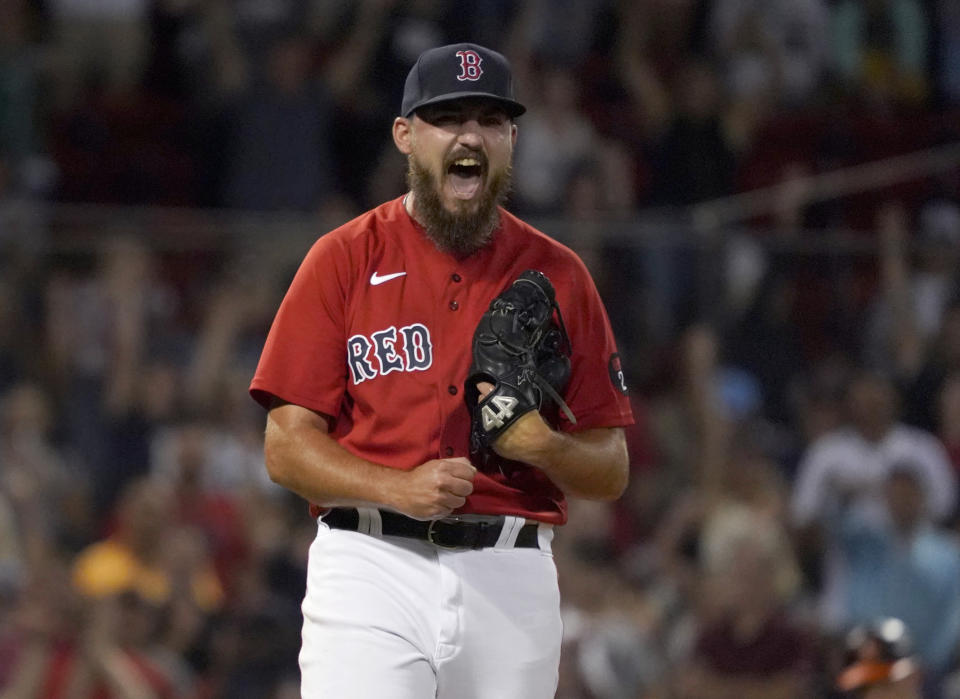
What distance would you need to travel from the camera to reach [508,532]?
3.57m

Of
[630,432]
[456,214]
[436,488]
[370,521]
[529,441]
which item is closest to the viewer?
[436,488]

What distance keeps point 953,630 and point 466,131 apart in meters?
5.08

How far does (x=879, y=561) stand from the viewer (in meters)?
7.98

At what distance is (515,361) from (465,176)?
496 mm

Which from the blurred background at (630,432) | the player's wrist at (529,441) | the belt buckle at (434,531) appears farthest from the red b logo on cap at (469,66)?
the blurred background at (630,432)

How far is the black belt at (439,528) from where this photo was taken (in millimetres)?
3492

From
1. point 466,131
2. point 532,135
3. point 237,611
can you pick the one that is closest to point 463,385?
point 466,131

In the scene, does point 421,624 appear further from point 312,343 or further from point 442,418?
point 312,343

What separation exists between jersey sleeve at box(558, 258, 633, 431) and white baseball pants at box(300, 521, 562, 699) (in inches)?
15.4

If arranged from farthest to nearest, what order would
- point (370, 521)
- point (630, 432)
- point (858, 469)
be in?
point (630, 432) → point (858, 469) → point (370, 521)

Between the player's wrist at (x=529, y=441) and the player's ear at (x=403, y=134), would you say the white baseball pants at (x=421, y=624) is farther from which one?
the player's ear at (x=403, y=134)

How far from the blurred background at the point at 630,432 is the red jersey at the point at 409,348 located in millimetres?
3926

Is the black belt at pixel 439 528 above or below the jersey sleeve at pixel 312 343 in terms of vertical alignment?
below

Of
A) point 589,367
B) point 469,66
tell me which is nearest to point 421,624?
point 589,367
